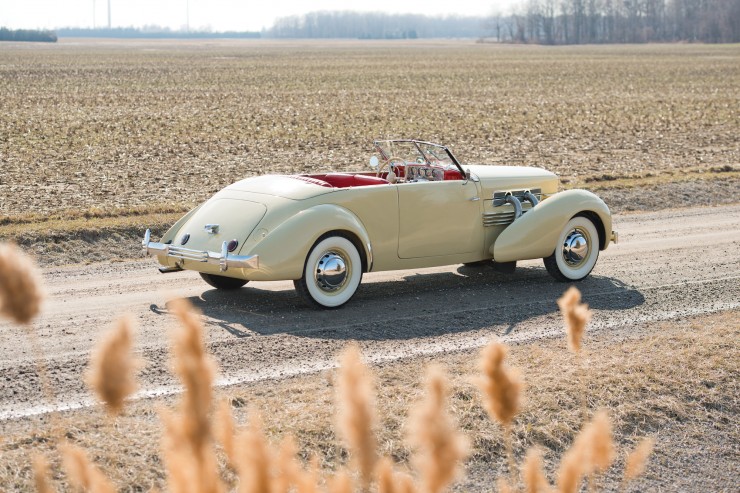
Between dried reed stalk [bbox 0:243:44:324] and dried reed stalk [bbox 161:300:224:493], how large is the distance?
324 millimetres

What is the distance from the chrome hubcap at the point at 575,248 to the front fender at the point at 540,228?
0.68 ft

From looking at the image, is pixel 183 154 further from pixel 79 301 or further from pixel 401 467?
pixel 401 467

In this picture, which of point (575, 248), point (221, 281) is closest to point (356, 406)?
point (221, 281)

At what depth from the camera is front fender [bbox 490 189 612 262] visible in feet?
32.4

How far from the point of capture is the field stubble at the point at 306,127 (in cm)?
1814

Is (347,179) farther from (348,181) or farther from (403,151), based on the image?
(403,151)

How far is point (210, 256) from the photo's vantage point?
8.54 meters

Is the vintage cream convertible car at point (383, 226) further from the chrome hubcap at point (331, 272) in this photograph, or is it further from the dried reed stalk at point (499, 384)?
the dried reed stalk at point (499, 384)

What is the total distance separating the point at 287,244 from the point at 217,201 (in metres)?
1.12

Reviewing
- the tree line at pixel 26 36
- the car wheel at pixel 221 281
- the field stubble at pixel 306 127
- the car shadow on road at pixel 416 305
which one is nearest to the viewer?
the car shadow on road at pixel 416 305

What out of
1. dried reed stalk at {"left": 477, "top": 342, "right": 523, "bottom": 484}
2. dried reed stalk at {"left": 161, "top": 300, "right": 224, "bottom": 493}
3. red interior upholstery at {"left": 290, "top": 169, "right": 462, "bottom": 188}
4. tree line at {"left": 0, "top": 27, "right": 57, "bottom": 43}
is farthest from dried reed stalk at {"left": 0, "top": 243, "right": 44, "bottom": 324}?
tree line at {"left": 0, "top": 27, "right": 57, "bottom": 43}

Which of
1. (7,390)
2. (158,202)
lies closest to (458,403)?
(7,390)

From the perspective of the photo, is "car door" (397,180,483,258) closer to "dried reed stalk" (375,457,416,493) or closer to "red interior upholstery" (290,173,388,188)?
"red interior upholstery" (290,173,388,188)

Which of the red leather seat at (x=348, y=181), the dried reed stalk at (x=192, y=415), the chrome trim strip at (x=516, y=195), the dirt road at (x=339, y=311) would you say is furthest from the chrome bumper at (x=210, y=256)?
the dried reed stalk at (x=192, y=415)
